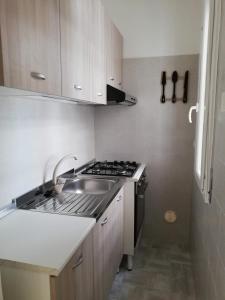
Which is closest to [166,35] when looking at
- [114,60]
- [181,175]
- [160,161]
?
[114,60]

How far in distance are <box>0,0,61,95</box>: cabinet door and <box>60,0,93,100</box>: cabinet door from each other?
78 millimetres

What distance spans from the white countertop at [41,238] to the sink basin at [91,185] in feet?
2.36

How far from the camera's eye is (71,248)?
0.98m

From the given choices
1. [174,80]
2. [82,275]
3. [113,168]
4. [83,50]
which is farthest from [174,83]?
[82,275]

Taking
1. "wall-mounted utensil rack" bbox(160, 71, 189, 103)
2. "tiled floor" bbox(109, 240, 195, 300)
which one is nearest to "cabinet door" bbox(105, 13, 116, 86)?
"wall-mounted utensil rack" bbox(160, 71, 189, 103)

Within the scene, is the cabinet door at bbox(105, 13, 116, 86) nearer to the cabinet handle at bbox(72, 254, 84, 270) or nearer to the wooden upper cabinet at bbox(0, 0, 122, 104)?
the wooden upper cabinet at bbox(0, 0, 122, 104)

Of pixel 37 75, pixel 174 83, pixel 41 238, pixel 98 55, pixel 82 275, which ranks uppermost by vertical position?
pixel 98 55

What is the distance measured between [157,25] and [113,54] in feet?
2.20

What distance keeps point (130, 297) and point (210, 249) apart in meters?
0.94

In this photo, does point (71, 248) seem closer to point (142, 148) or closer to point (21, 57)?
point (21, 57)

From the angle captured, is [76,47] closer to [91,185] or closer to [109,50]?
[109,50]

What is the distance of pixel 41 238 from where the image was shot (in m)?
1.06

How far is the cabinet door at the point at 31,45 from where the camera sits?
2.82 ft

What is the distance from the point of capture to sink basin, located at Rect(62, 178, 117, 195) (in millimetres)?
2055
